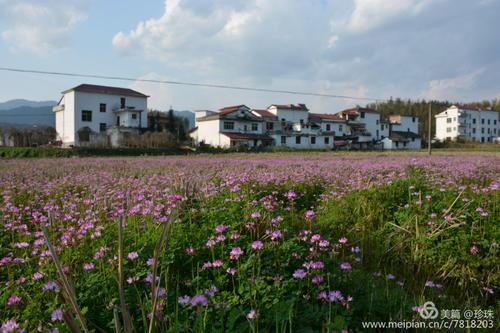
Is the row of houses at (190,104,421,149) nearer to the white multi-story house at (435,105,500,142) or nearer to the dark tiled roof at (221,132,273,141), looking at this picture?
the dark tiled roof at (221,132,273,141)

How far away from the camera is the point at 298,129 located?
246 ft

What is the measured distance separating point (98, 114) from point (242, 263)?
61700 millimetres

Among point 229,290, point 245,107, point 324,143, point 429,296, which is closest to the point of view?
point 229,290

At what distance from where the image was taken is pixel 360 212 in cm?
538

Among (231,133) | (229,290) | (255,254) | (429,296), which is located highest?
(231,133)

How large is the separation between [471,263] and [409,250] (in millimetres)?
651

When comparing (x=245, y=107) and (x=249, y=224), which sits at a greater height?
(x=245, y=107)

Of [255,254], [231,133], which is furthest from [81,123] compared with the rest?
[255,254]

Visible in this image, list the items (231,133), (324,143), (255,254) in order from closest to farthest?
1. (255,254)
2. (231,133)
3. (324,143)

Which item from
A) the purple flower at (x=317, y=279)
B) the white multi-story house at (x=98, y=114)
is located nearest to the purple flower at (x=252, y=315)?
the purple flower at (x=317, y=279)

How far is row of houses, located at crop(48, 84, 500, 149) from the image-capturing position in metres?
57.3

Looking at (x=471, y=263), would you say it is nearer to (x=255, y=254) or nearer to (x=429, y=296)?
(x=429, y=296)

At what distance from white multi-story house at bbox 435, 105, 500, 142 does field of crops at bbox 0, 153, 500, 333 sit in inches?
4234

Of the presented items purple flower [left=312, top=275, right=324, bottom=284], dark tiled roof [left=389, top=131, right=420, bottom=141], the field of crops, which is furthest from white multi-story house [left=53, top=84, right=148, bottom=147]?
dark tiled roof [left=389, top=131, right=420, bottom=141]
